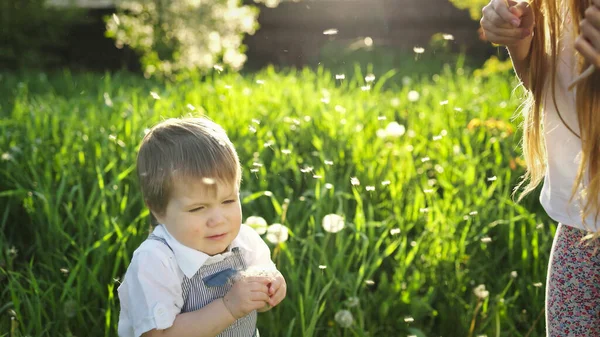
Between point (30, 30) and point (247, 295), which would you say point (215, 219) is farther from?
point (30, 30)

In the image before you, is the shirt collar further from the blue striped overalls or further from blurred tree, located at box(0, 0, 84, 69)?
blurred tree, located at box(0, 0, 84, 69)

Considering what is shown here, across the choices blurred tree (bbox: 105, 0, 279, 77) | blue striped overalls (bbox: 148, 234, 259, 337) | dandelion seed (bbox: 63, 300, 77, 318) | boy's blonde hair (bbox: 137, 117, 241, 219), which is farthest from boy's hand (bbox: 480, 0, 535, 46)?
blurred tree (bbox: 105, 0, 279, 77)

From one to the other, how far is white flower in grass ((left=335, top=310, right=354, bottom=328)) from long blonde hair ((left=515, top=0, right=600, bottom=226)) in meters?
0.62

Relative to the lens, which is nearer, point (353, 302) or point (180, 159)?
point (180, 159)

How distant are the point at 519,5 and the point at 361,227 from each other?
1.07 m

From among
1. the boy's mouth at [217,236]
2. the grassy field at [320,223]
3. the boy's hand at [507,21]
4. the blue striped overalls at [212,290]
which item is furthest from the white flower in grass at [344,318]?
the boy's hand at [507,21]

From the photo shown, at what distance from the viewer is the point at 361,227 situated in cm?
248

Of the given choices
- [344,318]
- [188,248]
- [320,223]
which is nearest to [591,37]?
[188,248]

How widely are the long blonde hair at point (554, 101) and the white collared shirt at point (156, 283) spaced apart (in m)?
0.82

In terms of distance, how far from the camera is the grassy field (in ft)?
7.12

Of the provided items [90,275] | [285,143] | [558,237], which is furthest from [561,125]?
[285,143]

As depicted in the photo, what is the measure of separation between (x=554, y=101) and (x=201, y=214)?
2.68 feet

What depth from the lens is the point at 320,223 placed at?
2562mm

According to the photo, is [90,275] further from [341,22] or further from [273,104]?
[341,22]
